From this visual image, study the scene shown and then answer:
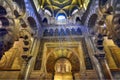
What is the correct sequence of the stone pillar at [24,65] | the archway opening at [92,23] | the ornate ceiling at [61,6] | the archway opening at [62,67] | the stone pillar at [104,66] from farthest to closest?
the ornate ceiling at [61,6] < the archway opening at [92,23] < the archway opening at [62,67] < the stone pillar at [24,65] < the stone pillar at [104,66]

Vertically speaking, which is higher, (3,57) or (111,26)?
(111,26)

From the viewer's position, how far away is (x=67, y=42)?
8.73m

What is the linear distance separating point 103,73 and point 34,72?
3.13 metres

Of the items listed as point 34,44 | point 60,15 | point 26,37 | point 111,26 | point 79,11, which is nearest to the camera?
point 111,26

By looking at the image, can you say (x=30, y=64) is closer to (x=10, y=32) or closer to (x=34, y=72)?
(x=34, y=72)

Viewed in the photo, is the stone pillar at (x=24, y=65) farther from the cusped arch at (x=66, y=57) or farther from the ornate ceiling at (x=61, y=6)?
the ornate ceiling at (x=61, y=6)

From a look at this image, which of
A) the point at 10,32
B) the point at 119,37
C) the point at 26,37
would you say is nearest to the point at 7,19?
the point at 10,32

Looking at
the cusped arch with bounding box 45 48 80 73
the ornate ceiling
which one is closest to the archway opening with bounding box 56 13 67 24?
the ornate ceiling

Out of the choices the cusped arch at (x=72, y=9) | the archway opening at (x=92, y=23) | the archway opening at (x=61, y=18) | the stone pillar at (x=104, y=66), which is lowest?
the stone pillar at (x=104, y=66)

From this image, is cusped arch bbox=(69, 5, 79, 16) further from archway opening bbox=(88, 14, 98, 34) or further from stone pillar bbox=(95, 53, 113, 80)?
stone pillar bbox=(95, 53, 113, 80)

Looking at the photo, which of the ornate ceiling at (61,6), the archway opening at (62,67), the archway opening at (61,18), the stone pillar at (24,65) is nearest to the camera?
the stone pillar at (24,65)

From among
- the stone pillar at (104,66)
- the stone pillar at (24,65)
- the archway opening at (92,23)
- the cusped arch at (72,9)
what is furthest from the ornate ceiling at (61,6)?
the stone pillar at (104,66)

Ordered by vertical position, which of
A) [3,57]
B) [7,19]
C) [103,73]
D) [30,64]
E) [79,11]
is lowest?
[103,73]

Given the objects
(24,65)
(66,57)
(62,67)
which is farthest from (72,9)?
(24,65)
